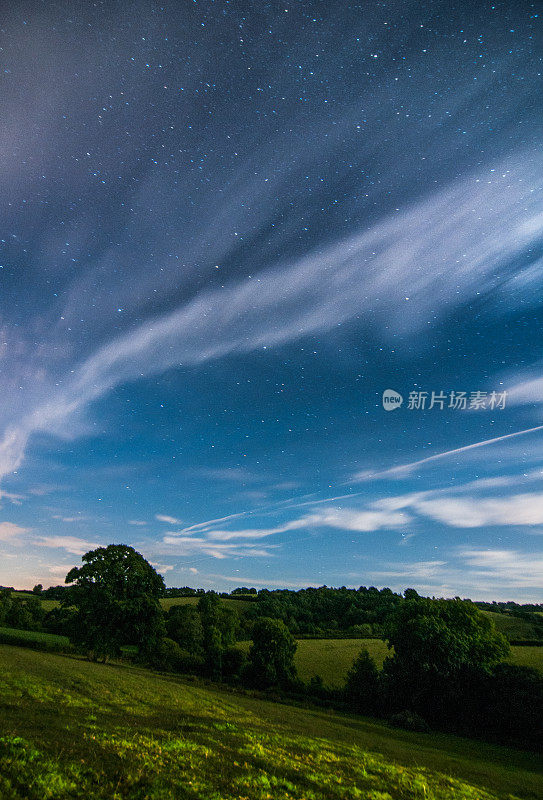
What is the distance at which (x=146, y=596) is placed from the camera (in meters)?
48.0

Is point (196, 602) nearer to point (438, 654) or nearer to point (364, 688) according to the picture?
point (364, 688)

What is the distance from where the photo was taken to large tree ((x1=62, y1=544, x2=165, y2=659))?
4578 centimetres

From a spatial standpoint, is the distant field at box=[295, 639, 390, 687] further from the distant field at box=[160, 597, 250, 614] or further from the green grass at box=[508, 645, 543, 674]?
the distant field at box=[160, 597, 250, 614]

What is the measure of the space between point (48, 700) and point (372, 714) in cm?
4674

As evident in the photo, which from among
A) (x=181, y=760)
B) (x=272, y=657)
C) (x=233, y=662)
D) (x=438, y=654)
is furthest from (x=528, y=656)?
(x=181, y=760)

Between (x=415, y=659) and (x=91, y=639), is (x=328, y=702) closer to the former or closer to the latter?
(x=415, y=659)

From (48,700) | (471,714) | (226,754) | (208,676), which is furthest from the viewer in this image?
(208,676)

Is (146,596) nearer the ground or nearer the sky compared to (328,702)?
nearer the sky

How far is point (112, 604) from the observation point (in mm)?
46344

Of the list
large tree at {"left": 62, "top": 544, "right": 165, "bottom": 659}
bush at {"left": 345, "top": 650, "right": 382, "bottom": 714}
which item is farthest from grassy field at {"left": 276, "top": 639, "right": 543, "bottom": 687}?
large tree at {"left": 62, "top": 544, "right": 165, "bottom": 659}

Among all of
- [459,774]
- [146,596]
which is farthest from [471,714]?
[146,596]

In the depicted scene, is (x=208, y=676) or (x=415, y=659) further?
(x=208, y=676)

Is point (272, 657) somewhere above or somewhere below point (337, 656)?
above

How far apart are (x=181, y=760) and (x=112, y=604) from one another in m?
41.8
